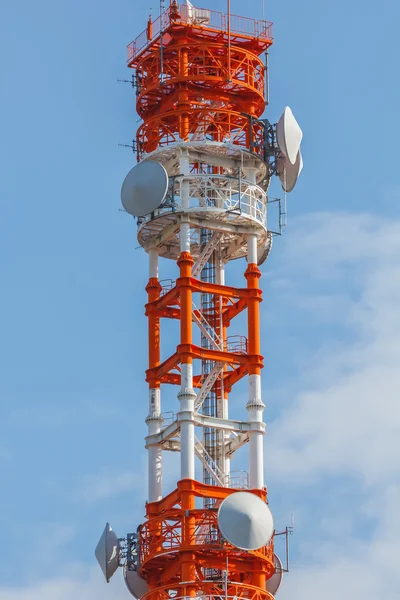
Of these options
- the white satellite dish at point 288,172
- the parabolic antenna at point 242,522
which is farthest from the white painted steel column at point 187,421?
the white satellite dish at point 288,172

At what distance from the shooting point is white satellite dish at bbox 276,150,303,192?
162m

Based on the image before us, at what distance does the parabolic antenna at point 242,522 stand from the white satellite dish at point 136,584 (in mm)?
8770

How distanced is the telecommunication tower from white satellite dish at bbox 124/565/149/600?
0.08 meters

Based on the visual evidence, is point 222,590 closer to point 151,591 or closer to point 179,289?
point 151,591

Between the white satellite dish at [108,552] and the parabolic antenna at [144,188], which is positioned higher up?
the parabolic antenna at [144,188]

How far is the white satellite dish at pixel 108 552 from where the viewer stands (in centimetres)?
15775

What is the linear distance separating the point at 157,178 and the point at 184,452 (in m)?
15.9

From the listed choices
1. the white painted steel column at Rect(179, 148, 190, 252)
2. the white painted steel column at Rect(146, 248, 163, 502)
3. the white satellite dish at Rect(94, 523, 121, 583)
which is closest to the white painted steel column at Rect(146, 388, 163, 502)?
the white painted steel column at Rect(146, 248, 163, 502)

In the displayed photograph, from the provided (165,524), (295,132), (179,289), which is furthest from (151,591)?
(295,132)

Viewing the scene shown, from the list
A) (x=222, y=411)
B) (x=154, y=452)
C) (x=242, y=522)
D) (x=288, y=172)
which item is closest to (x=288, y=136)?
(x=288, y=172)

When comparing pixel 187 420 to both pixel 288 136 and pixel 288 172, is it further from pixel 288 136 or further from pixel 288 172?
pixel 288 136

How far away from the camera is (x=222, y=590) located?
498 feet

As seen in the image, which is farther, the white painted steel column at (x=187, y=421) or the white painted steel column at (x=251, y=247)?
the white painted steel column at (x=251, y=247)

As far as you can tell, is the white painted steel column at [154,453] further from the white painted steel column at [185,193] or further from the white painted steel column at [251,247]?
the white painted steel column at [251,247]
